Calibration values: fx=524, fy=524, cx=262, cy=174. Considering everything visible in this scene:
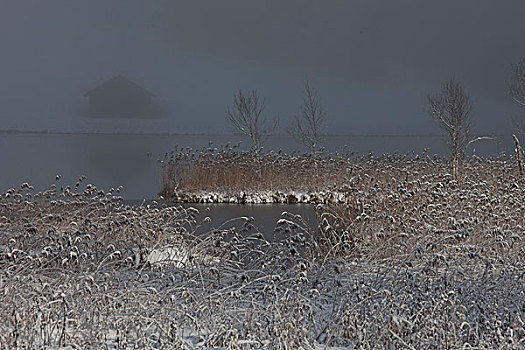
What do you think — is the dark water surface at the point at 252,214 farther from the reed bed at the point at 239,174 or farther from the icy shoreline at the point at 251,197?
the reed bed at the point at 239,174

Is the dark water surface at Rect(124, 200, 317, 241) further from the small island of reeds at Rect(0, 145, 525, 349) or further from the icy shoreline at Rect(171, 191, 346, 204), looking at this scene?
the small island of reeds at Rect(0, 145, 525, 349)

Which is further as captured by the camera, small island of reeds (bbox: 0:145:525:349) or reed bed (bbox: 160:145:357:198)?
reed bed (bbox: 160:145:357:198)

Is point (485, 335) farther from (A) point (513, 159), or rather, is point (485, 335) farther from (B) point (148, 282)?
(A) point (513, 159)

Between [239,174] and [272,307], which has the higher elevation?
[239,174]

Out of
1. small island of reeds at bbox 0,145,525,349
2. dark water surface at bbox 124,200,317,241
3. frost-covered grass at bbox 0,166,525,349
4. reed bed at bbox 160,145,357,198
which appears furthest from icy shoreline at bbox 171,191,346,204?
frost-covered grass at bbox 0,166,525,349

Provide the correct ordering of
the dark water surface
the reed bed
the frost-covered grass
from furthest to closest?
the reed bed → the dark water surface → the frost-covered grass

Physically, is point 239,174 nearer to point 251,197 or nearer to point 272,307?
point 251,197

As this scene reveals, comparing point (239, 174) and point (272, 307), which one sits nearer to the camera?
point (272, 307)

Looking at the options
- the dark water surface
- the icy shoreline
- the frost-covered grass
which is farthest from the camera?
the icy shoreline

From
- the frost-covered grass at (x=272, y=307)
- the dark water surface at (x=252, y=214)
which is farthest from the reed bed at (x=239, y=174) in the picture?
the frost-covered grass at (x=272, y=307)

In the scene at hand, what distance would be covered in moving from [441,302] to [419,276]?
106cm

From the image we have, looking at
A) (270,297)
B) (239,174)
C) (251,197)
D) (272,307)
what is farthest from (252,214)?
(272,307)

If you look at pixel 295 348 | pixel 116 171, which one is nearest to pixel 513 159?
pixel 295 348

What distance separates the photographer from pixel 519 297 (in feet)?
16.0
